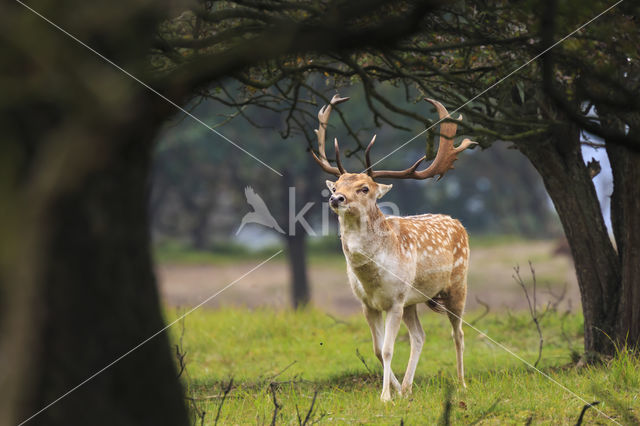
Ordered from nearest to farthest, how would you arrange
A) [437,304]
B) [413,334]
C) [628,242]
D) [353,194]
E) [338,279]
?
1. [353,194]
2. [628,242]
3. [413,334]
4. [437,304]
5. [338,279]

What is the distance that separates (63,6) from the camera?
2547 mm

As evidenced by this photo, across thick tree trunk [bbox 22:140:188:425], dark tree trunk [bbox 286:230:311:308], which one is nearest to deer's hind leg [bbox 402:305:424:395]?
thick tree trunk [bbox 22:140:188:425]

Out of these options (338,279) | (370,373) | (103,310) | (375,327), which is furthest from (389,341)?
(338,279)

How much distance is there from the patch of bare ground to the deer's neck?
15910 mm

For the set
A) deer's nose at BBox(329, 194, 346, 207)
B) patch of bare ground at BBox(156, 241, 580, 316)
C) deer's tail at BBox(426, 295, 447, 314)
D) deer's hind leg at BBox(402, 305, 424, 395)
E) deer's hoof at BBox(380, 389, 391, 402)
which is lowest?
patch of bare ground at BBox(156, 241, 580, 316)

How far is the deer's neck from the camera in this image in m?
6.18

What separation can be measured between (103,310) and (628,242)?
5.30 m

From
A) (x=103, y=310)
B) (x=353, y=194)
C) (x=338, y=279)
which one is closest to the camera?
(x=103, y=310)

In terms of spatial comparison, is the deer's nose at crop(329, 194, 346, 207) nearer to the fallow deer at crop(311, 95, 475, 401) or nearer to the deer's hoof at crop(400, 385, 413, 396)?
the fallow deer at crop(311, 95, 475, 401)

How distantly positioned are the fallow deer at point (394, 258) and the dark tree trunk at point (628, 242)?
1432 mm

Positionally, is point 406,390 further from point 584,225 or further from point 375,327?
point 584,225

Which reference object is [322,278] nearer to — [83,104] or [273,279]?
[273,279]

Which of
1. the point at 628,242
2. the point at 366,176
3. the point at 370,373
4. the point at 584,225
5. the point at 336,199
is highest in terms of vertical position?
the point at 366,176

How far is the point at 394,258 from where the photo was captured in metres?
6.33
